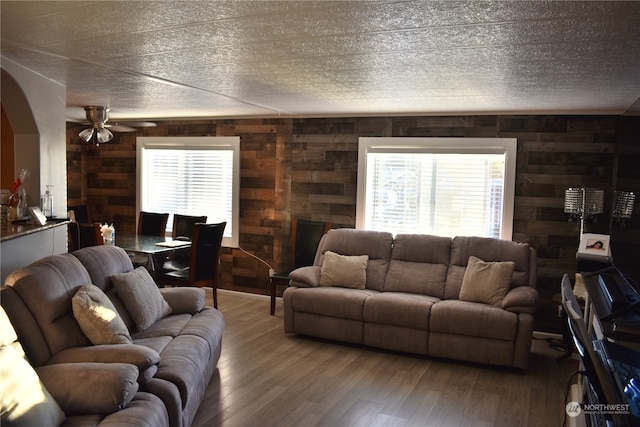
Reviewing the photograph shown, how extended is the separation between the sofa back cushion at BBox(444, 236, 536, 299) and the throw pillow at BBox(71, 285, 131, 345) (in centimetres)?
319

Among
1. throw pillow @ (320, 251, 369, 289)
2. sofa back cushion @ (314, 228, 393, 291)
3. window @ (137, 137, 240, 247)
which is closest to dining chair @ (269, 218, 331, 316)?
sofa back cushion @ (314, 228, 393, 291)

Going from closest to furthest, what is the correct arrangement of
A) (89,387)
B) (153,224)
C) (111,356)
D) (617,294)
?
(89,387)
(111,356)
(617,294)
(153,224)

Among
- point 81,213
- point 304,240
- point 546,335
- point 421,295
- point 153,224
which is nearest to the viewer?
point 421,295

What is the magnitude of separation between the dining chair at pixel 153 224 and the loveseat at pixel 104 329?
2933 mm

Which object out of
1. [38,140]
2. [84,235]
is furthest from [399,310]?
[38,140]

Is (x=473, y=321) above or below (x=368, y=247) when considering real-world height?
below

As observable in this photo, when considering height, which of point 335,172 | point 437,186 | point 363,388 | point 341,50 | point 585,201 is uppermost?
point 341,50

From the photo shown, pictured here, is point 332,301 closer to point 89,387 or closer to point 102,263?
point 102,263

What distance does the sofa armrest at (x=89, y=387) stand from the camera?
7.98 feet

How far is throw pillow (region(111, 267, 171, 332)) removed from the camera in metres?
3.66

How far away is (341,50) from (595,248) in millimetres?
3015

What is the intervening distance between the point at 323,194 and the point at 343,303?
1776mm

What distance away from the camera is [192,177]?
24.0 ft

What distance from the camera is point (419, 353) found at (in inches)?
189
